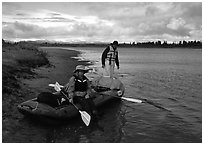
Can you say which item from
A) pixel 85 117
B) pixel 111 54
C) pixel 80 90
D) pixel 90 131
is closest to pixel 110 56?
pixel 111 54

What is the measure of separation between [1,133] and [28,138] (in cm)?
72

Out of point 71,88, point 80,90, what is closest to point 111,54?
point 80,90

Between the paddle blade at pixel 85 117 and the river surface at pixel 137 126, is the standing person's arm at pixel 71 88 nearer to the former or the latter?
the paddle blade at pixel 85 117

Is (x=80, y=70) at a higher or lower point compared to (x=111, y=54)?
lower

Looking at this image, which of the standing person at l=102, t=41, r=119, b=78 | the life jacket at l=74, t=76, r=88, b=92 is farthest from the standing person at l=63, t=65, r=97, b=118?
the standing person at l=102, t=41, r=119, b=78

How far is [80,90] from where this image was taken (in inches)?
328

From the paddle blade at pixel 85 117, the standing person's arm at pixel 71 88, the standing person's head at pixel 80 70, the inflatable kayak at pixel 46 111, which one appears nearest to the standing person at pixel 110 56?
the standing person's head at pixel 80 70

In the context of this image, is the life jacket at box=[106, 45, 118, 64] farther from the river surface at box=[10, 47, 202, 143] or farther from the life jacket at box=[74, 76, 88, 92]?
the life jacket at box=[74, 76, 88, 92]

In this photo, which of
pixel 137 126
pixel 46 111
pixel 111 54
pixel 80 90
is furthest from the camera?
pixel 111 54

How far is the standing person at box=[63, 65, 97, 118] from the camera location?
8.12m

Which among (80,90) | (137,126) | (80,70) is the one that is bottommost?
(137,126)

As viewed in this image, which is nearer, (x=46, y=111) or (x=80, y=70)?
(x=46, y=111)

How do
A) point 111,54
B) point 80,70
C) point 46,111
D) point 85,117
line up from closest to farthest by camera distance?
point 46,111, point 85,117, point 80,70, point 111,54

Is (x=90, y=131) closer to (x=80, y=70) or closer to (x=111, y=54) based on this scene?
(x=80, y=70)
